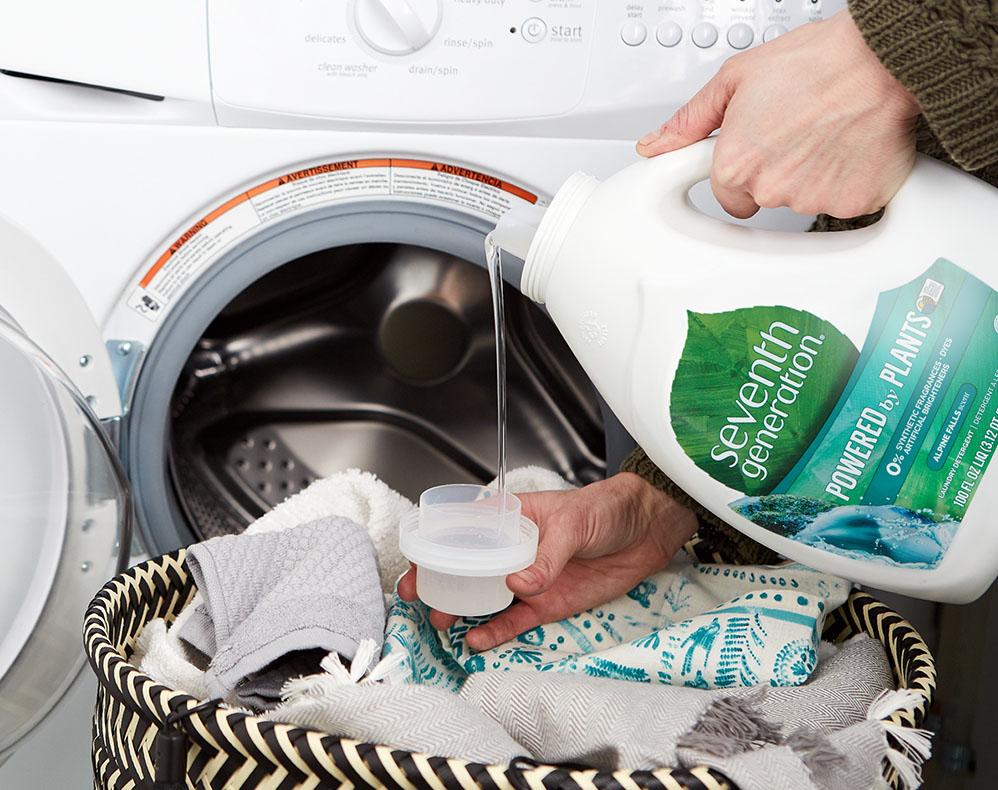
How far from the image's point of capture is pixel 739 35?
82 cm

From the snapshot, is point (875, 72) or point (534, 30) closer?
point (875, 72)

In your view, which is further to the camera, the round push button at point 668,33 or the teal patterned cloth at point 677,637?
the round push button at point 668,33

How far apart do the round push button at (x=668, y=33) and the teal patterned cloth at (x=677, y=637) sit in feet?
1.40

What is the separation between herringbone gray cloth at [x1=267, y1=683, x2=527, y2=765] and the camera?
1.79ft

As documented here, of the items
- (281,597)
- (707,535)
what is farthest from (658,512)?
(281,597)

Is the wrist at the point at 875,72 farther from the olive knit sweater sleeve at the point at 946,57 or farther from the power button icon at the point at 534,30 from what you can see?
the power button icon at the point at 534,30

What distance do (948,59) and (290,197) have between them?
504 mm

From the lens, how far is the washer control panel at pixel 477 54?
0.80 metres

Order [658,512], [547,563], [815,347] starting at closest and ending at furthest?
[815,347], [547,563], [658,512]

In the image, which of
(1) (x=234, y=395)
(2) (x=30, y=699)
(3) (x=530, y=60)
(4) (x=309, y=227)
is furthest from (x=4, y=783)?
(3) (x=530, y=60)

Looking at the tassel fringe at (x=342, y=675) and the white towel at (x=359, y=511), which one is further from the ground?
the tassel fringe at (x=342, y=675)

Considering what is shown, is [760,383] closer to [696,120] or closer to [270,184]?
[696,120]

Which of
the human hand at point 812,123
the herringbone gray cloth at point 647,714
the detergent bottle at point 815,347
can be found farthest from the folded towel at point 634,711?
the human hand at point 812,123

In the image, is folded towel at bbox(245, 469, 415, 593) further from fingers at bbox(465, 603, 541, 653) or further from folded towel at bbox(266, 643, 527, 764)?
folded towel at bbox(266, 643, 527, 764)
